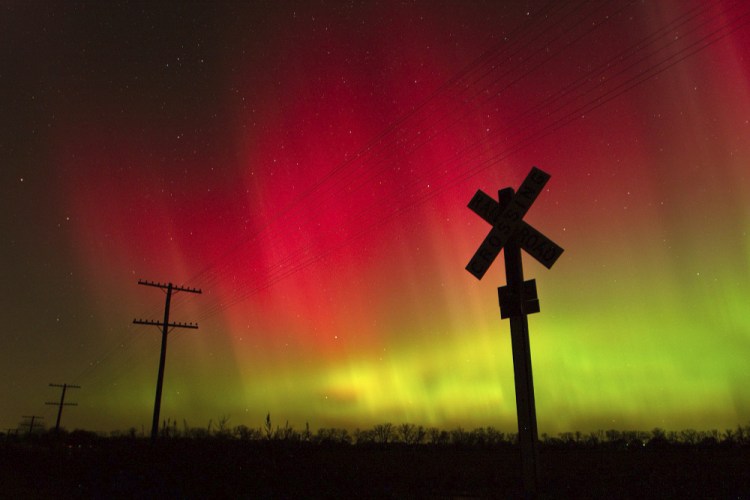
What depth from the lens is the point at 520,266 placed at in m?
6.30

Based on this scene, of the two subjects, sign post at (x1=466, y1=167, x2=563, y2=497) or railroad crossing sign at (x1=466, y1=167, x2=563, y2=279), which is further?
railroad crossing sign at (x1=466, y1=167, x2=563, y2=279)

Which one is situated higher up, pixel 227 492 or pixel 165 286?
pixel 165 286

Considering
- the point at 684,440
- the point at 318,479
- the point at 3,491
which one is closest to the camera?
the point at 318,479

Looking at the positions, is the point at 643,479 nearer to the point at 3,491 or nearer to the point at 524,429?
the point at 524,429

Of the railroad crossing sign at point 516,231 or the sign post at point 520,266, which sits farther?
the railroad crossing sign at point 516,231

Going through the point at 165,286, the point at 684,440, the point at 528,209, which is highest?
the point at 165,286

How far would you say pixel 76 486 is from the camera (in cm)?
1318

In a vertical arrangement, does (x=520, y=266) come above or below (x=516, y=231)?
below

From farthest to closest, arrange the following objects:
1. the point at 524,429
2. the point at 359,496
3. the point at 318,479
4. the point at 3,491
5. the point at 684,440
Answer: the point at 684,440, the point at 3,491, the point at 318,479, the point at 359,496, the point at 524,429

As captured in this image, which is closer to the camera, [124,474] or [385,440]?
[124,474]

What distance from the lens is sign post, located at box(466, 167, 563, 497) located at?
5.85 metres

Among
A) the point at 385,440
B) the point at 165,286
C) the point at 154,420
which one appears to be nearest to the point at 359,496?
the point at 154,420

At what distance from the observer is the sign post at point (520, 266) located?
19.2 feet

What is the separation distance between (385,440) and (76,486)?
8259cm
